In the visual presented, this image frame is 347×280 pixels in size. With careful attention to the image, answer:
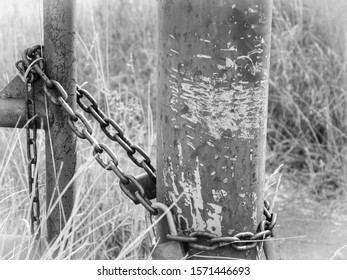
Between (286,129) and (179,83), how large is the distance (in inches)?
86.1

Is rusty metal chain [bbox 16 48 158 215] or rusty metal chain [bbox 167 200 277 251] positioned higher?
rusty metal chain [bbox 16 48 158 215]

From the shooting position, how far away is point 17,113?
2.04 m

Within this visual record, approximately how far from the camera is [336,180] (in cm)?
367

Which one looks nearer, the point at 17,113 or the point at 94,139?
the point at 94,139

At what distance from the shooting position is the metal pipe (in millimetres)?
2041

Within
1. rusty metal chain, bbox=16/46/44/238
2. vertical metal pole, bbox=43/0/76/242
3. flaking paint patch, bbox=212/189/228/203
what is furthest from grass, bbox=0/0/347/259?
flaking paint patch, bbox=212/189/228/203

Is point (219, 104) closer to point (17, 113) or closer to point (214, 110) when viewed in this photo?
point (214, 110)

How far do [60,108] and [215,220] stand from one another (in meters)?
0.59

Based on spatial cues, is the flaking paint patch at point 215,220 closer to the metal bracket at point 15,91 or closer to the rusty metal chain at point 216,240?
the rusty metal chain at point 216,240

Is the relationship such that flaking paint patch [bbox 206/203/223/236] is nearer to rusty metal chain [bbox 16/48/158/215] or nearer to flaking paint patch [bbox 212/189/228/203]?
flaking paint patch [bbox 212/189/228/203]

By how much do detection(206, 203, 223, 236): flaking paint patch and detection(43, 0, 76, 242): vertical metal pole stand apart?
0.48 meters

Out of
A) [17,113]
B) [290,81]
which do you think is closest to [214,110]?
[17,113]
